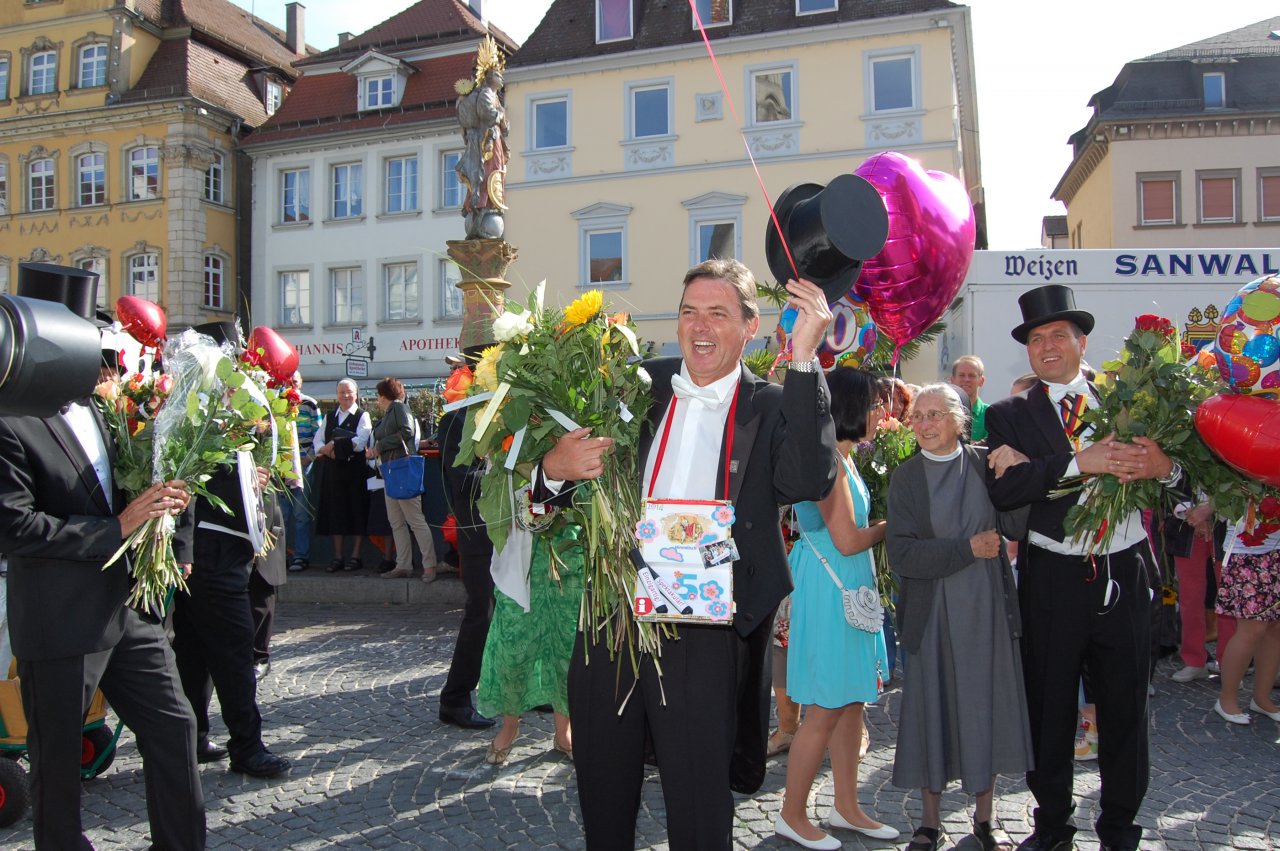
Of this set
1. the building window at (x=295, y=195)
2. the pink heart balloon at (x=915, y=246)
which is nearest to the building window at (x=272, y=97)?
the building window at (x=295, y=195)

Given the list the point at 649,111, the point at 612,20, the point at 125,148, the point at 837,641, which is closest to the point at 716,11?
the point at 612,20

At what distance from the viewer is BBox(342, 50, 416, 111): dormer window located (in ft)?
97.9

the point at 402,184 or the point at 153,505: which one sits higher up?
the point at 402,184

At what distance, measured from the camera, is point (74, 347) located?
190cm

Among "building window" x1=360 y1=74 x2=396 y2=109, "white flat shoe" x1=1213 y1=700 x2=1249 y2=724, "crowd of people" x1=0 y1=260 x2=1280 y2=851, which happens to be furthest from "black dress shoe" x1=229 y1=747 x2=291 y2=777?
"building window" x1=360 y1=74 x2=396 y2=109

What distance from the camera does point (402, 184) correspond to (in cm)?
2939

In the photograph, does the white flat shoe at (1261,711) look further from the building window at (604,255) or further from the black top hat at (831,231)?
the building window at (604,255)

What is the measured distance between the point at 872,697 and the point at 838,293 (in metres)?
1.91

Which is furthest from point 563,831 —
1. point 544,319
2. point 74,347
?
point 74,347

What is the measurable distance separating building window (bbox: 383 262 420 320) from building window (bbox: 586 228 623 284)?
5645 millimetres

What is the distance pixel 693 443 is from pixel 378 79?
99.2 ft

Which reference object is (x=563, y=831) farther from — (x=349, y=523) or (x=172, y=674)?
(x=349, y=523)

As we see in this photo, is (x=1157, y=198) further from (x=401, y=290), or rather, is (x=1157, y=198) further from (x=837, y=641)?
(x=837, y=641)

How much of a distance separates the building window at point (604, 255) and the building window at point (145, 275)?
44.8 ft
